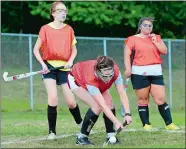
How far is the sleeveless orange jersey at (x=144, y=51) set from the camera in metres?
11.4

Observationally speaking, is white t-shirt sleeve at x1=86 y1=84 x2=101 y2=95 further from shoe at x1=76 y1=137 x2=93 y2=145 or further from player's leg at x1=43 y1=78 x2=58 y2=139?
player's leg at x1=43 y1=78 x2=58 y2=139

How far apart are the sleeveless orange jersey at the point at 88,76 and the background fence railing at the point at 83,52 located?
412 inches

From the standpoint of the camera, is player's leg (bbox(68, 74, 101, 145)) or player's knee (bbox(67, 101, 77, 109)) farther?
player's knee (bbox(67, 101, 77, 109))

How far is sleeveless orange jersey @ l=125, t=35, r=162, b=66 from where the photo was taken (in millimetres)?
11367

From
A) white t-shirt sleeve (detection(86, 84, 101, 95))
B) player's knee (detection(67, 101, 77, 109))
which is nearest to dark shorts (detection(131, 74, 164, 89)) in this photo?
player's knee (detection(67, 101, 77, 109))

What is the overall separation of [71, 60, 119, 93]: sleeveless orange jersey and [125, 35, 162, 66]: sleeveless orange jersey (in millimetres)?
1674

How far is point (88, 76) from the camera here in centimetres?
964

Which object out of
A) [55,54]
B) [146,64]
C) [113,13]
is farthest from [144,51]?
[113,13]

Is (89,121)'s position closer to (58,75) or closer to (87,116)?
(87,116)

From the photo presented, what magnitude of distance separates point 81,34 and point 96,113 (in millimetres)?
21316

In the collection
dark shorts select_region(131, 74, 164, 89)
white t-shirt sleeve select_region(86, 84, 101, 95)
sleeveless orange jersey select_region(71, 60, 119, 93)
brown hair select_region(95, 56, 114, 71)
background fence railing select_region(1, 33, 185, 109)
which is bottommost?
background fence railing select_region(1, 33, 185, 109)

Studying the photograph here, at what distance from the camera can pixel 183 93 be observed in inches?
926

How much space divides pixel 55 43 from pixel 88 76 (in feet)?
3.61

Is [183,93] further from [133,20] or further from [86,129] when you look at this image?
[86,129]
